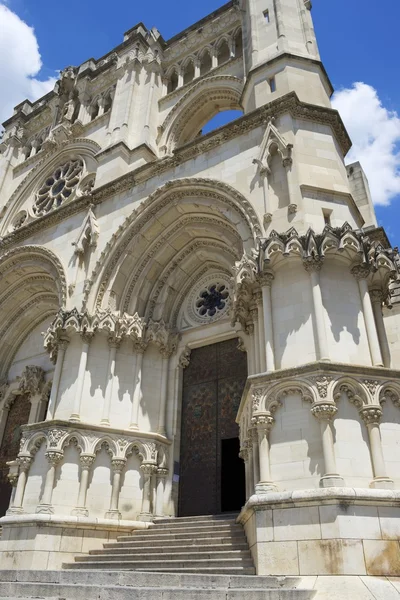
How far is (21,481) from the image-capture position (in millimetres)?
11648

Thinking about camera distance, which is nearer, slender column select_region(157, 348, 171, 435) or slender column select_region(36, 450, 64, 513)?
slender column select_region(36, 450, 64, 513)

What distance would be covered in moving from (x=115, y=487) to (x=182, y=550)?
9.26ft

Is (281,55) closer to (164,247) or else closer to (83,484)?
(164,247)

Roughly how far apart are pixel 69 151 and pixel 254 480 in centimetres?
1707

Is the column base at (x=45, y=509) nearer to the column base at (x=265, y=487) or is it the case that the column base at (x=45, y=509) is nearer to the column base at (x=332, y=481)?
the column base at (x=265, y=487)

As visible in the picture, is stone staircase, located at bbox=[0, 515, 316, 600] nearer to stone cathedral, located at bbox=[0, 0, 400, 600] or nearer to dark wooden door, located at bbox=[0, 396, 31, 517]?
stone cathedral, located at bbox=[0, 0, 400, 600]

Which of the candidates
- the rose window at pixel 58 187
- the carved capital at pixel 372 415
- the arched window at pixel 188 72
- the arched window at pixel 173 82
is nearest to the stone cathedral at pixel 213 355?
the carved capital at pixel 372 415

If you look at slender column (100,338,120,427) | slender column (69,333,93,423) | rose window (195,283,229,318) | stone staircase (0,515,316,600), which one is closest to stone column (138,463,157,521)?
stone staircase (0,515,316,600)

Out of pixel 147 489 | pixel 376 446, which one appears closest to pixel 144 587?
pixel 376 446

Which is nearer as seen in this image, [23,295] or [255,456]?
[255,456]

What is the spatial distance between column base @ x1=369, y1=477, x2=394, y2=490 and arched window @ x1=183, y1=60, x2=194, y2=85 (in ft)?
55.0

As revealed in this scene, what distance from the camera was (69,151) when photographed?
832 inches

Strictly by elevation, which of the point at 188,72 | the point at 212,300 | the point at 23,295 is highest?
the point at 188,72

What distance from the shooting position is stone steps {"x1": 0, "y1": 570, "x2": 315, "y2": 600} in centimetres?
556
